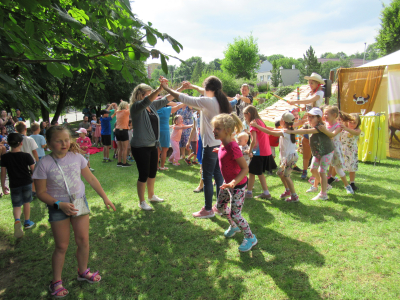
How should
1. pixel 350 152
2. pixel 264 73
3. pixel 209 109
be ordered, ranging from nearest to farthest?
pixel 209 109 < pixel 350 152 < pixel 264 73

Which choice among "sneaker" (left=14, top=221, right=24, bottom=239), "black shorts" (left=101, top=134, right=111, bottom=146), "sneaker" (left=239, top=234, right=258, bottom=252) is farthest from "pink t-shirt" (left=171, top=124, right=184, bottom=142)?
"sneaker" (left=239, top=234, right=258, bottom=252)

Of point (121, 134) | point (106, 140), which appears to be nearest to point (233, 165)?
point (121, 134)

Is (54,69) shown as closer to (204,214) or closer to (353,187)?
(204,214)

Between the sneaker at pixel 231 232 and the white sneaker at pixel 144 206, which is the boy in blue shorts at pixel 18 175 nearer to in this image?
the white sneaker at pixel 144 206

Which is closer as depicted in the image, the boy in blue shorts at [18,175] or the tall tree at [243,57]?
the boy in blue shorts at [18,175]

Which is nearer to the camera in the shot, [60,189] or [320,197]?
[60,189]

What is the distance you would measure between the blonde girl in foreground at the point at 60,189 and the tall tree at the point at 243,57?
187 feet

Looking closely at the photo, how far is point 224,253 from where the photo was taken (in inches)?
128

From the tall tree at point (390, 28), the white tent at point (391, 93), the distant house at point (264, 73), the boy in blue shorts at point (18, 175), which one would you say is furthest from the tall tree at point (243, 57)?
the boy in blue shorts at point (18, 175)

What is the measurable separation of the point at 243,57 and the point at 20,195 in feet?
191

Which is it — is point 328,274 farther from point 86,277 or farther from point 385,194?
point 385,194

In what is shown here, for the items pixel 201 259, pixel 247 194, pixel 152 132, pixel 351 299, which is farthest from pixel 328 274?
pixel 152 132

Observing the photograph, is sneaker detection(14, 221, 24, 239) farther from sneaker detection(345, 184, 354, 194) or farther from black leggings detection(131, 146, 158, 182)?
sneaker detection(345, 184, 354, 194)

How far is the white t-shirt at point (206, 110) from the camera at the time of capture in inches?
146
